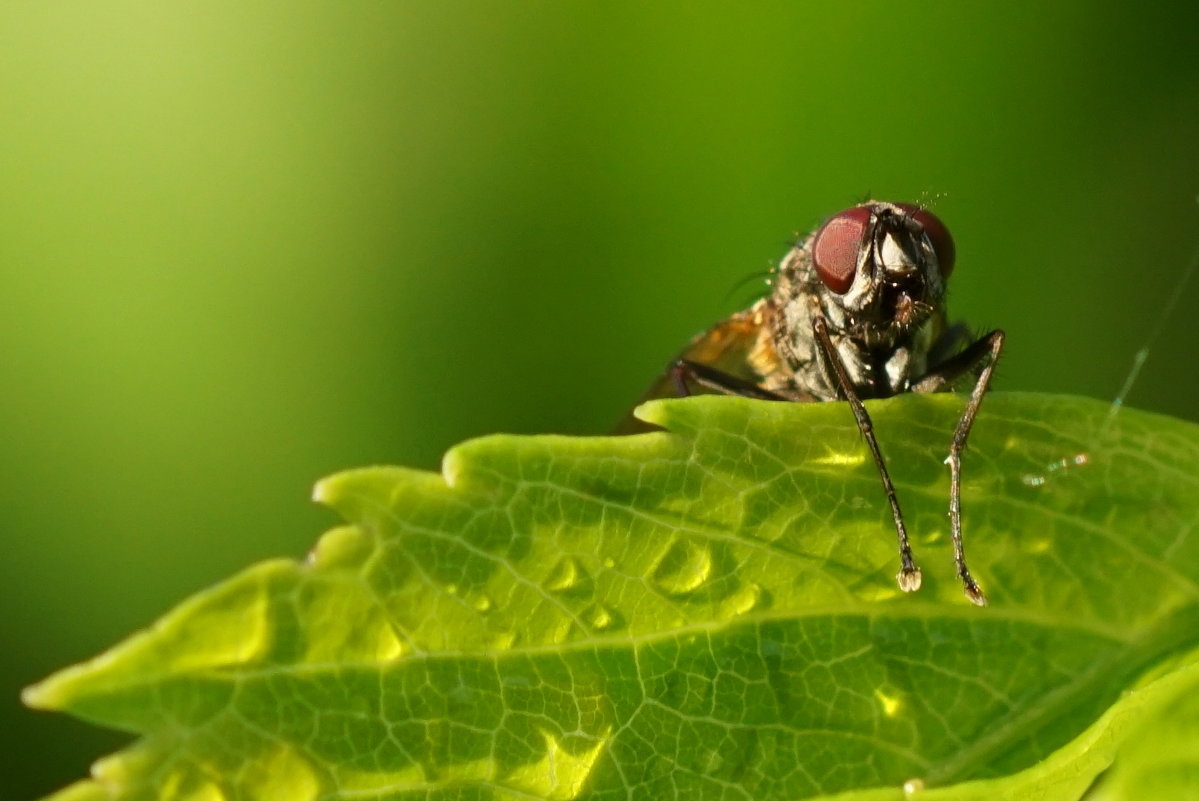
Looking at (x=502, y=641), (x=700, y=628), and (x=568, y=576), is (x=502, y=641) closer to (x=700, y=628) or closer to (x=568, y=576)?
(x=568, y=576)

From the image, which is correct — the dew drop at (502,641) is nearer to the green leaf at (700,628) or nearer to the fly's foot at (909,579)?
the green leaf at (700,628)

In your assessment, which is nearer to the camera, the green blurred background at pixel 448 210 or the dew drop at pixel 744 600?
the dew drop at pixel 744 600

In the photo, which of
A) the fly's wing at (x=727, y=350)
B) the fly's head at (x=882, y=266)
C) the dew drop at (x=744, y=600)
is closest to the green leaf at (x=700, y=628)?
the dew drop at (x=744, y=600)

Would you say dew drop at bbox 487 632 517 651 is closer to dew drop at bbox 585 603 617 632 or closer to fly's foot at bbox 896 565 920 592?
dew drop at bbox 585 603 617 632

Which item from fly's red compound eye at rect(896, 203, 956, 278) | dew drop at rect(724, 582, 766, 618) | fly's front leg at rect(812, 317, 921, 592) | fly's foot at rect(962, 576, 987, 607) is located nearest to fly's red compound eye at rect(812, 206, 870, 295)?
fly's red compound eye at rect(896, 203, 956, 278)

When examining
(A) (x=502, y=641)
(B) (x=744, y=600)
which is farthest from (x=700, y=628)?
(A) (x=502, y=641)

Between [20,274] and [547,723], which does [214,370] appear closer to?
[20,274]
